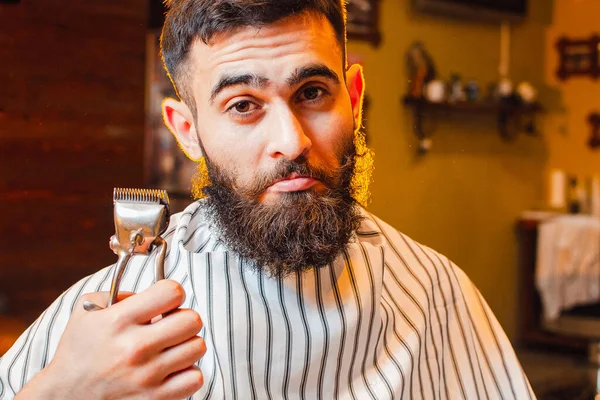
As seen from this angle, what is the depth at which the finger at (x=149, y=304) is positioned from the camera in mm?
560

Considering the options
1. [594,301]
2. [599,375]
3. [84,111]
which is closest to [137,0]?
[84,111]

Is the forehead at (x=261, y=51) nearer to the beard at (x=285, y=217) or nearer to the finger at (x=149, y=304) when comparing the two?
the beard at (x=285, y=217)

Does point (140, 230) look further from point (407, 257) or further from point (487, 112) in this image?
point (487, 112)

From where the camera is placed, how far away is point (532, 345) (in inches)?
41.9

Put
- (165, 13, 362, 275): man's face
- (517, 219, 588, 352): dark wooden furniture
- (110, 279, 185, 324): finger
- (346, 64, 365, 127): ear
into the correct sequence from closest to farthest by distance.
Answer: (110, 279, 185, 324): finger < (165, 13, 362, 275): man's face < (346, 64, 365, 127): ear < (517, 219, 588, 352): dark wooden furniture

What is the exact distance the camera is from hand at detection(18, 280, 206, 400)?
1.84 feet

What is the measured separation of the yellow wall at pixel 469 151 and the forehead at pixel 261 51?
156 millimetres

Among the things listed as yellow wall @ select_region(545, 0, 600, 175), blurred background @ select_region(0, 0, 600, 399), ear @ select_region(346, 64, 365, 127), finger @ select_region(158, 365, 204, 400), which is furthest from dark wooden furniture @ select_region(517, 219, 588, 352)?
finger @ select_region(158, 365, 204, 400)

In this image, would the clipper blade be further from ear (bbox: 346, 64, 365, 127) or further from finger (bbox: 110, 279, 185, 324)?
ear (bbox: 346, 64, 365, 127)

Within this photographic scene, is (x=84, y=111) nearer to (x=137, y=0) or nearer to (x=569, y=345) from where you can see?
(x=137, y=0)

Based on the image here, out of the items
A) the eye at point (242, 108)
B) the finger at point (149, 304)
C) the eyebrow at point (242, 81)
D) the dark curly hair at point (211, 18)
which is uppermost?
the dark curly hair at point (211, 18)

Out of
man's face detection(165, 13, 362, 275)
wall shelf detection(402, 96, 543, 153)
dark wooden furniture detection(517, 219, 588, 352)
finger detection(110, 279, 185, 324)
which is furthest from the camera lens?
dark wooden furniture detection(517, 219, 588, 352)

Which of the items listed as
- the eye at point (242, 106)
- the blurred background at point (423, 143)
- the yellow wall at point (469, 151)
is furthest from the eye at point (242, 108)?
the yellow wall at point (469, 151)

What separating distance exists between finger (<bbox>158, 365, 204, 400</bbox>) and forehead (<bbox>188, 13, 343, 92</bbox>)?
0.30 metres
